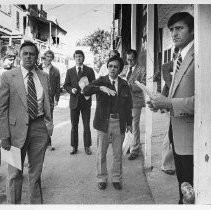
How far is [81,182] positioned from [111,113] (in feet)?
3.48

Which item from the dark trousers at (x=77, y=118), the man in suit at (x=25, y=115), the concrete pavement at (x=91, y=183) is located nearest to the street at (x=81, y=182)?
the concrete pavement at (x=91, y=183)

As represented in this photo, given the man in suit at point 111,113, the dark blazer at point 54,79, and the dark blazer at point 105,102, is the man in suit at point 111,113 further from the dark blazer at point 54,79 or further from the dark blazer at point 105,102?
the dark blazer at point 54,79

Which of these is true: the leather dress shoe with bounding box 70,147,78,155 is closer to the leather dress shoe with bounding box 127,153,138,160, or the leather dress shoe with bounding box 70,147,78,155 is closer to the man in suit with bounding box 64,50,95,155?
the man in suit with bounding box 64,50,95,155

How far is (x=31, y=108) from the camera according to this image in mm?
3664

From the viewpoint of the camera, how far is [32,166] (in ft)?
12.6

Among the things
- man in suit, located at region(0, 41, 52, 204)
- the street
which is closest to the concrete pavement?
the street

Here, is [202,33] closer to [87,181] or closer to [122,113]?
[122,113]

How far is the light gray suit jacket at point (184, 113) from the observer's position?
2996mm

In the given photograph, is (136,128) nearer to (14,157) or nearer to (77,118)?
(77,118)

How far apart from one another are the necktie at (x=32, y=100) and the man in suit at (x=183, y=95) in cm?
124

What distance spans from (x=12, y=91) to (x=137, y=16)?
17.7 ft

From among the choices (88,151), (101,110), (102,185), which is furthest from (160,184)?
(88,151)

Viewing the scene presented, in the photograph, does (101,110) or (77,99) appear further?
(77,99)

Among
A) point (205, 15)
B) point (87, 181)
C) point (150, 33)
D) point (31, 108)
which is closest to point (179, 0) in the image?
point (205, 15)
